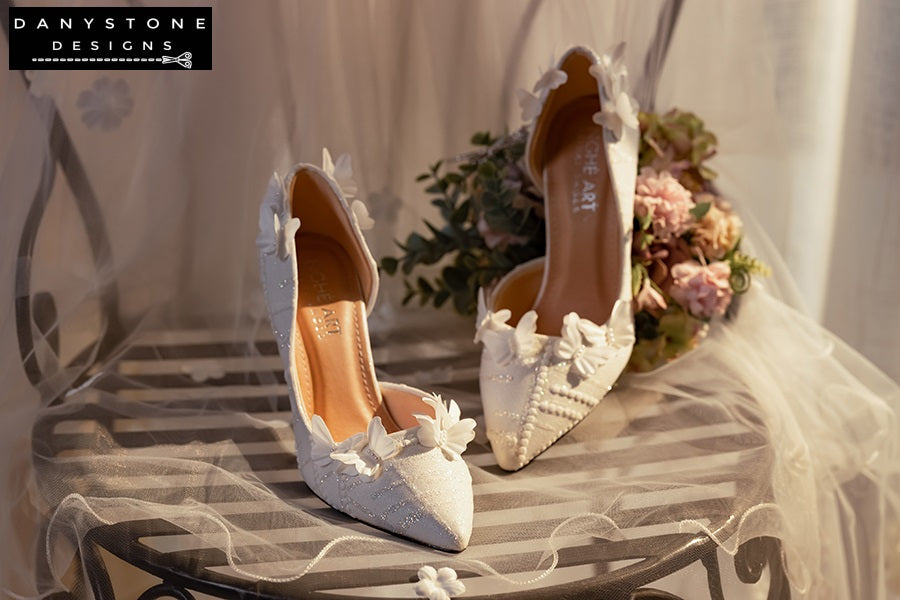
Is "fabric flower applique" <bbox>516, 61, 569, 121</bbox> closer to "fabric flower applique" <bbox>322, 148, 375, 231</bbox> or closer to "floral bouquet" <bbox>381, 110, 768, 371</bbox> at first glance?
"floral bouquet" <bbox>381, 110, 768, 371</bbox>

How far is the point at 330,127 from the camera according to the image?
3.48ft

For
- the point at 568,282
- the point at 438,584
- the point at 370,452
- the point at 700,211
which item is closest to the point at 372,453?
the point at 370,452

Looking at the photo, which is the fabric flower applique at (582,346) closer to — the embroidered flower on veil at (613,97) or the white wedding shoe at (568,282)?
the white wedding shoe at (568,282)

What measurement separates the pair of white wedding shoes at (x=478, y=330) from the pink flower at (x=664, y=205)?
0.02 m

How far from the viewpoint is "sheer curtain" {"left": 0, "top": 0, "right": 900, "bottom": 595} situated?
38.5 inches

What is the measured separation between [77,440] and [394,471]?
34 centimetres

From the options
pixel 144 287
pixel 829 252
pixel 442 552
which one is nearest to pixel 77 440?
pixel 144 287

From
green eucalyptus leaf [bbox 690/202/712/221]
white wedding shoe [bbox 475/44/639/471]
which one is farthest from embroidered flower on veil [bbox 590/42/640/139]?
green eucalyptus leaf [bbox 690/202/712/221]

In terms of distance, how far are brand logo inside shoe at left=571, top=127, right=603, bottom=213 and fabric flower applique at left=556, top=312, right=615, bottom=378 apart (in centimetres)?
23

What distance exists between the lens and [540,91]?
100cm

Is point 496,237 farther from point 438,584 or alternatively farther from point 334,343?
point 438,584

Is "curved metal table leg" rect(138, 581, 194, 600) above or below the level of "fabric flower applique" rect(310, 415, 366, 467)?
below

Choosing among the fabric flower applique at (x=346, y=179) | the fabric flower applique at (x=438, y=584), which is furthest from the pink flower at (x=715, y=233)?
the fabric flower applique at (x=438, y=584)

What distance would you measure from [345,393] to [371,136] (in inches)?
14.2
